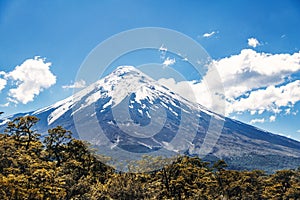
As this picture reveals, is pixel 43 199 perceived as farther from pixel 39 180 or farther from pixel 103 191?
pixel 103 191

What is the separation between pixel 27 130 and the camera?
1330 inches

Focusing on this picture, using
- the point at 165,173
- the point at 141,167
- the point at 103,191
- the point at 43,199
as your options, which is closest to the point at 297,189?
the point at 165,173

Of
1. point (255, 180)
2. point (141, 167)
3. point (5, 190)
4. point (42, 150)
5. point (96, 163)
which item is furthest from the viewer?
point (255, 180)

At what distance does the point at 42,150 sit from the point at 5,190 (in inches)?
759

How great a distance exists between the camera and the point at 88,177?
97.9 feet

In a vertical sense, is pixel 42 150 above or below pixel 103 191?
above

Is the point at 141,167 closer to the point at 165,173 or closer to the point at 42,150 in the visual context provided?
the point at 165,173

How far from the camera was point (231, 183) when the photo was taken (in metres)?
44.4

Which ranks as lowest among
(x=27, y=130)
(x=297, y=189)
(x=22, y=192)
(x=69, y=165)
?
(x=297, y=189)

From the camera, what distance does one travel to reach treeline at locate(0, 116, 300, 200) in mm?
19286

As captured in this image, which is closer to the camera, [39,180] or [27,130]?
[39,180]

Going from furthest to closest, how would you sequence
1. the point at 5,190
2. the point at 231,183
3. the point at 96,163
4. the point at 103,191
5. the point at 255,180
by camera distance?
the point at 255,180, the point at 231,183, the point at 96,163, the point at 103,191, the point at 5,190

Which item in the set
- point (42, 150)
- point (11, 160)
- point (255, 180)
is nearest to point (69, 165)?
point (42, 150)

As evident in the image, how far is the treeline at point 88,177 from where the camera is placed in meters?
19.3
